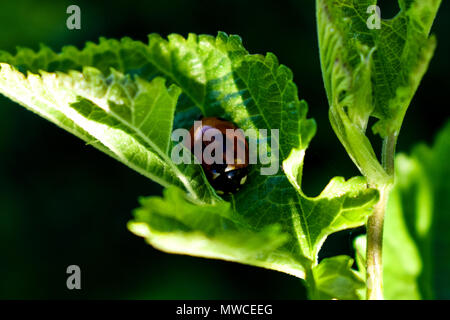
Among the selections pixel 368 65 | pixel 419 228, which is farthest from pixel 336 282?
pixel 419 228

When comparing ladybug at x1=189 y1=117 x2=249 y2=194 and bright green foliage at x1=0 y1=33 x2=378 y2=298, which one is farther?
ladybug at x1=189 y1=117 x2=249 y2=194

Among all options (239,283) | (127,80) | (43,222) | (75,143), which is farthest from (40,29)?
(127,80)

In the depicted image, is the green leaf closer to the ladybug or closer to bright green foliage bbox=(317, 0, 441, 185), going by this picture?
bright green foliage bbox=(317, 0, 441, 185)

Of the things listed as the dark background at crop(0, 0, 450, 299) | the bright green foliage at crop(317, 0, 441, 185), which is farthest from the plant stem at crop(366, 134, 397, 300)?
the dark background at crop(0, 0, 450, 299)

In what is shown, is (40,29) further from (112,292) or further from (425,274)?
(425,274)

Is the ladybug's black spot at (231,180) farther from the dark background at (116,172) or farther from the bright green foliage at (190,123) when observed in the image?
the dark background at (116,172)

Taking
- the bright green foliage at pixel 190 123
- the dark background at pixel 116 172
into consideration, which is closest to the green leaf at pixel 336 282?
the bright green foliage at pixel 190 123
